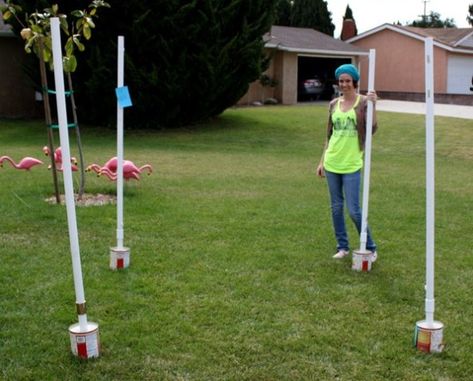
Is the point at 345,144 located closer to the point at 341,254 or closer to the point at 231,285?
the point at 341,254

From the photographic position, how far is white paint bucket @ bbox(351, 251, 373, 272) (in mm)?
5320

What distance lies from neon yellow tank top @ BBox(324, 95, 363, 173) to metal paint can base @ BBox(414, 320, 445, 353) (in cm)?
194

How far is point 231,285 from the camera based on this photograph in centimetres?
495

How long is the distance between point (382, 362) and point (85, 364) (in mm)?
1755

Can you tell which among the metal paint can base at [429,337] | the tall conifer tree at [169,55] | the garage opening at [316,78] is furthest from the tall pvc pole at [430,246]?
the garage opening at [316,78]

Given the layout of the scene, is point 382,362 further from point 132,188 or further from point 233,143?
point 233,143

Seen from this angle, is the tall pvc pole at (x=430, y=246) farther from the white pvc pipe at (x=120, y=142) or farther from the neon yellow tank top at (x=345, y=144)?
the white pvc pipe at (x=120, y=142)

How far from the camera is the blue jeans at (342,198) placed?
5.43m

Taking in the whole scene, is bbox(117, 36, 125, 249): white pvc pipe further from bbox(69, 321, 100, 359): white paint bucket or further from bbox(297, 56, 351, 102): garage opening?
bbox(297, 56, 351, 102): garage opening

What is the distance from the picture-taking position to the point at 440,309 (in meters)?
4.51

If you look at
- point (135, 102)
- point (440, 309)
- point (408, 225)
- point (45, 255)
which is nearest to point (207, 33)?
point (135, 102)

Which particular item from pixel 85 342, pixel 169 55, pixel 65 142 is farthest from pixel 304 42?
pixel 85 342

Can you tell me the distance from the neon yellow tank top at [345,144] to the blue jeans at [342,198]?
75mm

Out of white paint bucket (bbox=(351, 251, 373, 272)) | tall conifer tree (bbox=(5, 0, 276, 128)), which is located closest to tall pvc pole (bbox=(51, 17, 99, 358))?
white paint bucket (bbox=(351, 251, 373, 272))
